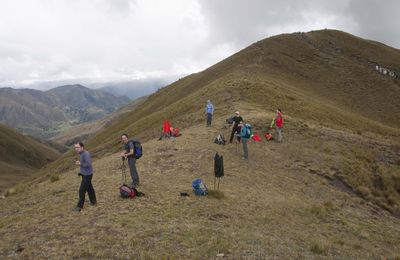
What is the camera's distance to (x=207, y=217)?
615 inches

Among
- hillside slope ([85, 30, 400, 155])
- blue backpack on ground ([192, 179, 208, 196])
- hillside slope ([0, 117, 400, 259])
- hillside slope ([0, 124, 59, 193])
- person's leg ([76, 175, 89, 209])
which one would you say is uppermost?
hillside slope ([85, 30, 400, 155])

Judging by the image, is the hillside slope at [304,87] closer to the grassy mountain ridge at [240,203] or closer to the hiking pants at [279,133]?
the grassy mountain ridge at [240,203]

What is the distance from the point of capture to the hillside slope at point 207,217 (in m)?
12.5

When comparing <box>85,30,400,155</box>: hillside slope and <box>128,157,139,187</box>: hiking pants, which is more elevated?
<box>85,30,400,155</box>: hillside slope

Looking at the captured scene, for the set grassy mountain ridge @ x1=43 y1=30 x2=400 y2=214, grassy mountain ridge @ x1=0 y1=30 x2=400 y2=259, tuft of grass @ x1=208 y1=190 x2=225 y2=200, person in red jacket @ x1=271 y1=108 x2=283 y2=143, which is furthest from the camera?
grassy mountain ridge @ x1=43 y1=30 x2=400 y2=214

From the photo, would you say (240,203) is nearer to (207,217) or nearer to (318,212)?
(207,217)

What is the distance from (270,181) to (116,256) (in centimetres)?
1343

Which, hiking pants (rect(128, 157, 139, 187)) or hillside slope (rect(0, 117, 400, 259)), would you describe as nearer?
hillside slope (rect(0, 117, 400, 259))

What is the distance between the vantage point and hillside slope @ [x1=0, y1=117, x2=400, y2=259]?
12.5 m

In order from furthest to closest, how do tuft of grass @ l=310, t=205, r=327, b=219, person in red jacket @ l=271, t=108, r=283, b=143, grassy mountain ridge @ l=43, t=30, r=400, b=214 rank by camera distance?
grassy mountain ridge @ l=43, t=30, r=400, b=214
person in red jacket @ l=271, t=108, r=283, b=143
tuft of grass @ l=310, t=205, r=327, b=219

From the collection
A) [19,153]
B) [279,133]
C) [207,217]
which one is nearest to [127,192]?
[207,217]

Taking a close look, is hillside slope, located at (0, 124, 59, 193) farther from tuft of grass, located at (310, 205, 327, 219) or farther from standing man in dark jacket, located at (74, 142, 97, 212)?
tuft of grass, located at (310, 205, 327, 219)

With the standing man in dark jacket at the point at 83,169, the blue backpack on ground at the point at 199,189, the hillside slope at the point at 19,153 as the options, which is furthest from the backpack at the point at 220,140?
the hillside slope at the point at 19,153

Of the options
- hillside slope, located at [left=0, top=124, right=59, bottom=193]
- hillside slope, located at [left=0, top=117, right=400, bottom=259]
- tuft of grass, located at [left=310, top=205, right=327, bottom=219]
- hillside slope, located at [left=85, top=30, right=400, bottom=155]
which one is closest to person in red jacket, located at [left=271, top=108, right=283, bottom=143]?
hillside slope, located at [left=0, top=117, right=400, bottom=259]
